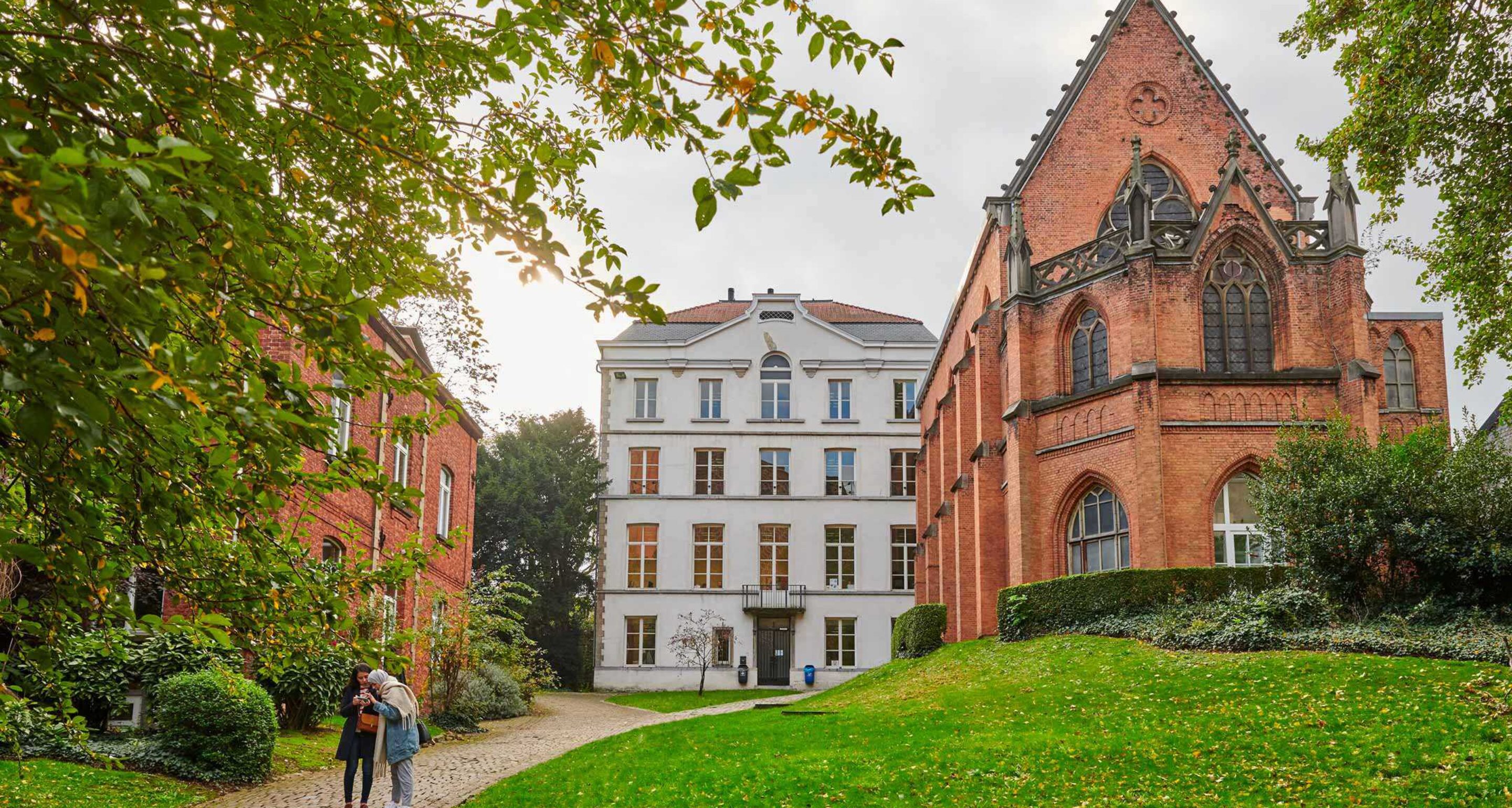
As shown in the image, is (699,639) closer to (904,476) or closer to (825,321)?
(904,476)

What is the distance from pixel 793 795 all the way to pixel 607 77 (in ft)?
29.2

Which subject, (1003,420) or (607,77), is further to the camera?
(1003,420)

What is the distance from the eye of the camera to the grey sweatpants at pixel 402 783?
488 inches

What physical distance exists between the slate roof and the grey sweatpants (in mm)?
36438

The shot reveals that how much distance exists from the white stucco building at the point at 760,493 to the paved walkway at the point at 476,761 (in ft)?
40.3

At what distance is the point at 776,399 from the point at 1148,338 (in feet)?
78.5

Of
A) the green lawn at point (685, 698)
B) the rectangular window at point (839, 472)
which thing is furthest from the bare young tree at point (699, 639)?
the rectangular window at point (839, 472)

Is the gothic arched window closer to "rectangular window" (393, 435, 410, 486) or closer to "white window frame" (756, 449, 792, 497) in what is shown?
"rectangular window" (393, 435, 410, 486)

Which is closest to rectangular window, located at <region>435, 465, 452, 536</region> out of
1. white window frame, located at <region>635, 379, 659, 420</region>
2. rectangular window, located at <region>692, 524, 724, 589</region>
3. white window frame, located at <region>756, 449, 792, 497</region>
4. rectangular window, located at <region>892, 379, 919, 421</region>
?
rectangular window, located at <region>692, 524, 724, 589</region>

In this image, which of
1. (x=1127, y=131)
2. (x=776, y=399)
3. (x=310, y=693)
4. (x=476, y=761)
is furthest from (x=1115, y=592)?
(x=776, y=399)

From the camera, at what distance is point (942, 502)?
36.2 metres

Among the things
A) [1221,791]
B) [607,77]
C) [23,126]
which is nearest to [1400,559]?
[1221,791]

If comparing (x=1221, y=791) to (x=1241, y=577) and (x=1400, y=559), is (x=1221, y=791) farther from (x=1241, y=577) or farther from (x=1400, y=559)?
(x=1241, y=577)

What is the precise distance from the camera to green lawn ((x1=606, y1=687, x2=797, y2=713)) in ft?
116
